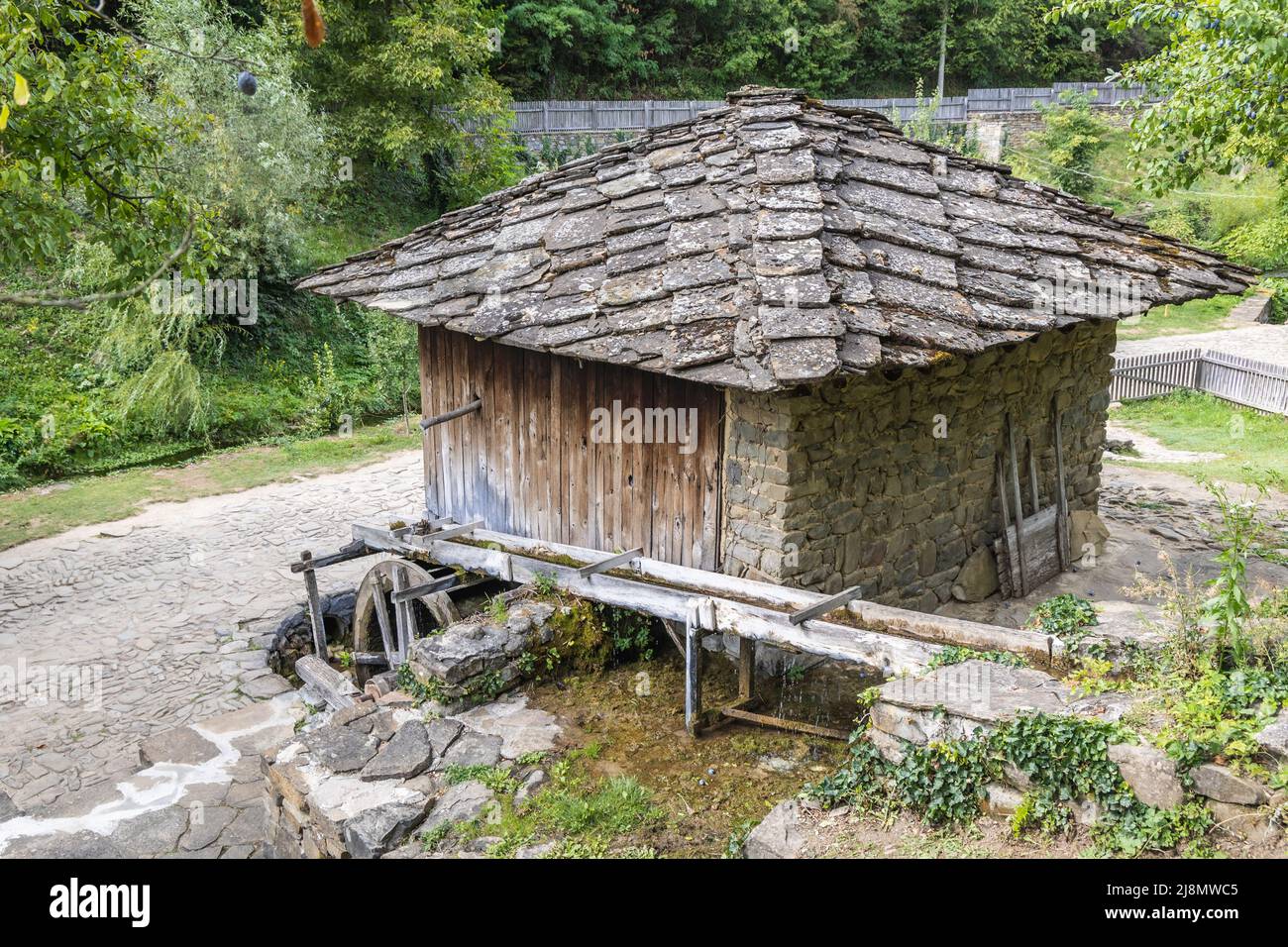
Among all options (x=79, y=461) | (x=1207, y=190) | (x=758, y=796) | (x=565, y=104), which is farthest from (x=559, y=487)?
(x=1207, y=190)

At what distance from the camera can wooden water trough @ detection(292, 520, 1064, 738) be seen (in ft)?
16.3

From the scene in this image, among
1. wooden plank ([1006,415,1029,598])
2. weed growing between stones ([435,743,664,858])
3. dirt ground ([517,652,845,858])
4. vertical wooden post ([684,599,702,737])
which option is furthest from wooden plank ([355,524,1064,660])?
wooden plank ([1006,415,1029,598])

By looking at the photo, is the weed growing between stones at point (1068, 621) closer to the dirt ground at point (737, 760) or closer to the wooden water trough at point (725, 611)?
the wooden water trough at point (725, 611)

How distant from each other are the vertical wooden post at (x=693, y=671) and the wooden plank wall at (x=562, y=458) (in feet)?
2.80

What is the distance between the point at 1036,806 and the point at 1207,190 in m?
28.9

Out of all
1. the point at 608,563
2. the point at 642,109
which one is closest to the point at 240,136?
the point at 608,563

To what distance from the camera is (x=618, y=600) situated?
618 cm

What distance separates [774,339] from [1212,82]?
5554mm

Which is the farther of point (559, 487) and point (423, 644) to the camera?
point (559, 487)

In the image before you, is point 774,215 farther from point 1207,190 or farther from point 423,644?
point 1207,190

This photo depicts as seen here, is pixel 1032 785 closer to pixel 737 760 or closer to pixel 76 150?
pixel 737 760

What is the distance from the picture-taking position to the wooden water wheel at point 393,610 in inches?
293

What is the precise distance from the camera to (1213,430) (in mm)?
15836

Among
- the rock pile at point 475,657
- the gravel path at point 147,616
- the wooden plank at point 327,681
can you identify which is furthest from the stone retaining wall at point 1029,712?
the gravel path at point 147,616
